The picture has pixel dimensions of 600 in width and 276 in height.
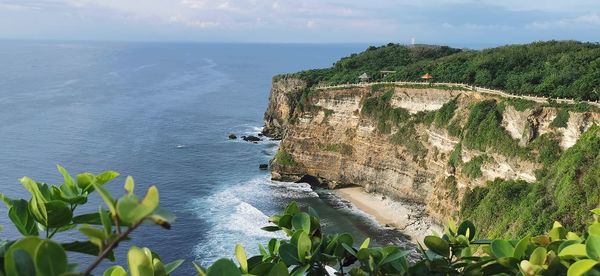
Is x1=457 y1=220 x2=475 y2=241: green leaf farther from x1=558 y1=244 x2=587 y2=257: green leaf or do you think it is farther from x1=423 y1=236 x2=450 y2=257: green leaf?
x1=558 y1=244 x2=587 y2=257: green leaf

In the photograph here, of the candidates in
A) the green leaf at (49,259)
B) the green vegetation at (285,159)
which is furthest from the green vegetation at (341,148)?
the green leaf at (49,259)

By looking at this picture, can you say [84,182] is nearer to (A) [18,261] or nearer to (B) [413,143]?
Answer: (A) [18,261]

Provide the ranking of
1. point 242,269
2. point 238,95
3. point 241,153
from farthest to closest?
point 238,95, point 241,153, point 242,269

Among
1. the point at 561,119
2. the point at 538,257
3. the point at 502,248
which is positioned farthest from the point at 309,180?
the point at 538,257

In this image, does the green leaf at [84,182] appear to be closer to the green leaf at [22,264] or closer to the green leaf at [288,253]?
the green leaf at [22,264]

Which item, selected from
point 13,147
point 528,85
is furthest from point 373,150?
point 13,147

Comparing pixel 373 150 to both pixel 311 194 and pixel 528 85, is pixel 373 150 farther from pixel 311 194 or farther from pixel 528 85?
pixel 528 85
